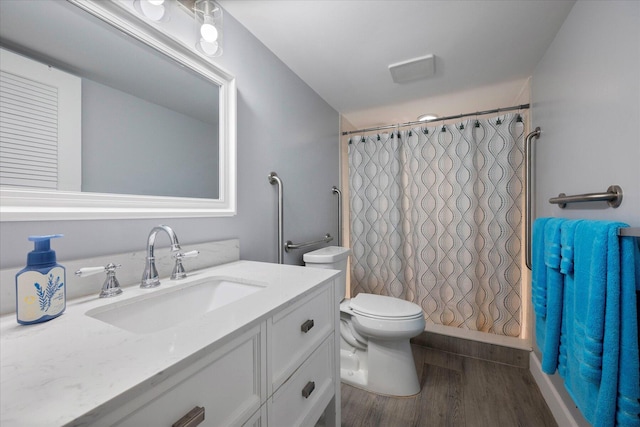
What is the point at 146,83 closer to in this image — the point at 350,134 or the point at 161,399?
the point at 161,399

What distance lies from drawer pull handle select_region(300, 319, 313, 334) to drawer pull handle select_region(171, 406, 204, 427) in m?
0.35

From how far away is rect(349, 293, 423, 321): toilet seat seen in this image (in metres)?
1.49

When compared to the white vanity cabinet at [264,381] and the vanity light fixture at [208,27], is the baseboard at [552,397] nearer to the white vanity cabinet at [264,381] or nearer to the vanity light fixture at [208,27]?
the white vanity cabinet at [264,381]

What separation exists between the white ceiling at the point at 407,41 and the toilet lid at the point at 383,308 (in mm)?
1527

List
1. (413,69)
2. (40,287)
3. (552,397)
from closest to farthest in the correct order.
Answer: (40,287) < (552,397) < (413,69)

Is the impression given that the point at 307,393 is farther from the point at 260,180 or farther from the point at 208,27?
the point at 208,27

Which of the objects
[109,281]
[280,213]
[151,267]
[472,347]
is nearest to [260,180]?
[280,213]

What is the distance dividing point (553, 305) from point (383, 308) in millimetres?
804

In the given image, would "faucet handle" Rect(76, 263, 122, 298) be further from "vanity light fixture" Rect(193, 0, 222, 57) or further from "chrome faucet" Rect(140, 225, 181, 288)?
"vanity light fixture" Rect(193, 0, 222, 57)

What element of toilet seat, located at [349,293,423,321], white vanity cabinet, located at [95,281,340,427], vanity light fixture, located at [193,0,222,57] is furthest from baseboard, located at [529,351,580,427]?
vanity light fixture, located at [193,0,222,57]

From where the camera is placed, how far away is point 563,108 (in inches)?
51.5

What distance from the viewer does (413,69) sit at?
1709 millimetres

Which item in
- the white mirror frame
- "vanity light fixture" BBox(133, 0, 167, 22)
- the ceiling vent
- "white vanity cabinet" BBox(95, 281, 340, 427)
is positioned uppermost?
the ceiling vent

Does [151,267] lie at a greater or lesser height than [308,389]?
greater
